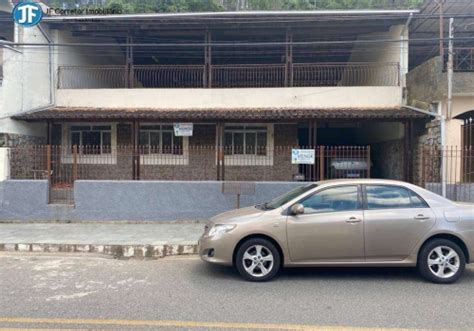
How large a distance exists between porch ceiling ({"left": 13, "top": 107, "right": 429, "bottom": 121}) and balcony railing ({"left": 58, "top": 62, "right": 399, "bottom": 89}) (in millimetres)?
2006

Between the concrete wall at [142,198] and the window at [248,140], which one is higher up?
the window at [248,140]

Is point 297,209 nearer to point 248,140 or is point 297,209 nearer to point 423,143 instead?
point 423,143

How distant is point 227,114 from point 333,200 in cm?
721

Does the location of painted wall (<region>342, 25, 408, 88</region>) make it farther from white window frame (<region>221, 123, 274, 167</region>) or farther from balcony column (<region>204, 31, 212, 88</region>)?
balcony column (<region>204, 31, 212, 88</region>)

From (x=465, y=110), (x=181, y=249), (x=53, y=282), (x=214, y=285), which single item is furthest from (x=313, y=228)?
(x=465, y=110)

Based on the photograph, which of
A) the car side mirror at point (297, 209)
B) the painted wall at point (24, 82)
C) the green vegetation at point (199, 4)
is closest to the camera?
the car side mirror at point (297, 209)

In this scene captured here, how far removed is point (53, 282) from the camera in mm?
5770

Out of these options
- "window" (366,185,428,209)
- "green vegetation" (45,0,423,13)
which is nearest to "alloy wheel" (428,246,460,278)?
"window" (366,185,428,209)

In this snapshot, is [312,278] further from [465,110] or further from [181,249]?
[465,110]

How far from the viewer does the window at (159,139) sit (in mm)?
14836

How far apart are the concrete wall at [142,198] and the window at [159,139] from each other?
444cm

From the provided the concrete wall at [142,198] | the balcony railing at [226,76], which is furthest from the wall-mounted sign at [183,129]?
the concrete wall at [142,198]

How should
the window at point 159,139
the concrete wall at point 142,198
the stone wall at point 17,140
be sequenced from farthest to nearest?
the window at point 159,139
the stone wall at point 17,140
the concrete wall at point 142,198

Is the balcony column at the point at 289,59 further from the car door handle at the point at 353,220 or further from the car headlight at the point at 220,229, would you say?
the car headlight at the point at 220,229
